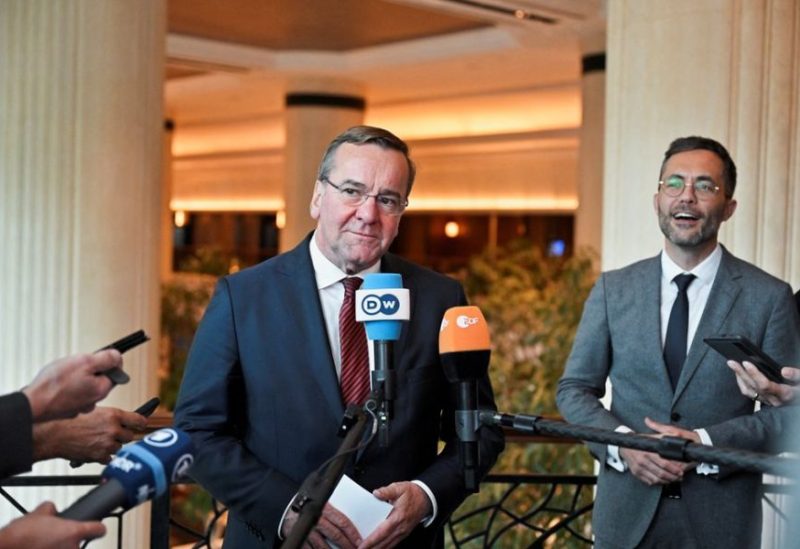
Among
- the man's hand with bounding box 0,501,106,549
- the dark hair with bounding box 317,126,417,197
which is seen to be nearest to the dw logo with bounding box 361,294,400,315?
the dark hair with bounding box 317,126,417,197

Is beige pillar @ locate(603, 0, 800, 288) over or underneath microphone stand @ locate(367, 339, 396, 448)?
over

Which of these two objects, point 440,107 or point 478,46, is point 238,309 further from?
point 440,107

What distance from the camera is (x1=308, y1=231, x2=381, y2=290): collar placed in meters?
2.51

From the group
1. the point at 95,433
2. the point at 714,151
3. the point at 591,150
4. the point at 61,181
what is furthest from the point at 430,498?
the point at 591,150

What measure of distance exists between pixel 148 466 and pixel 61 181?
11.6 feet

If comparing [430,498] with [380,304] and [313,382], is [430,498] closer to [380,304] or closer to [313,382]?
[313,382]

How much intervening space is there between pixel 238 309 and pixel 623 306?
113 centimetres

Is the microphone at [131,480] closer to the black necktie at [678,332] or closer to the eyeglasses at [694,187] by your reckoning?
the black necktie at [678,332]

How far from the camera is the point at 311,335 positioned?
2426 millimetres

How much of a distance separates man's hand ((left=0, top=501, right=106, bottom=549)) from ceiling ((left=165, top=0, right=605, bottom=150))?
941 cm

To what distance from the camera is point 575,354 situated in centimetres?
309

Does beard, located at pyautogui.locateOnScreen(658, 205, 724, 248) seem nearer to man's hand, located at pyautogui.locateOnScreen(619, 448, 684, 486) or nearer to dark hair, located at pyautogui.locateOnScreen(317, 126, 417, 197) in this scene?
man's hand, located at pyautogui.locateOnScreen(619, 448, 684, 486)

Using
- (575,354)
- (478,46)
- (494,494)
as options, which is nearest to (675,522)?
(575,354)

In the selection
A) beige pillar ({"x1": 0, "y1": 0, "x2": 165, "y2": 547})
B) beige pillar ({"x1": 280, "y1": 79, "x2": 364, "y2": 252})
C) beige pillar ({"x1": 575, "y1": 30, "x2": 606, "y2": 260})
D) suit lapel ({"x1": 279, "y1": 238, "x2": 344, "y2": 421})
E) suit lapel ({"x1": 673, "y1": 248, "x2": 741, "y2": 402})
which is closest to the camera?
suit lapel ({"x1": 279, "y1": 238, "x2": 344, "y2": 421})
